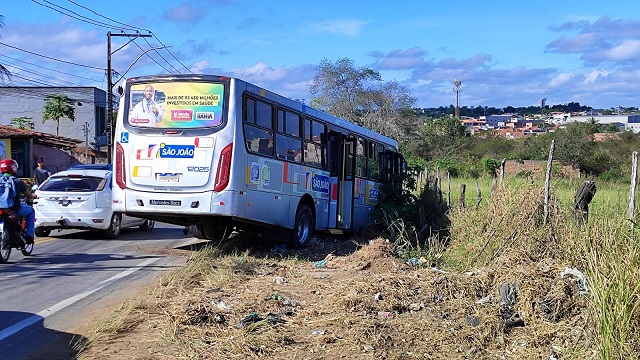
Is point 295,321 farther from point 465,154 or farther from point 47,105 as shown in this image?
point 465,154

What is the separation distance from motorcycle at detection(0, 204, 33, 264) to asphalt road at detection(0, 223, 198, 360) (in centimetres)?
25

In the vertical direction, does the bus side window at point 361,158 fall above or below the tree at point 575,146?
below

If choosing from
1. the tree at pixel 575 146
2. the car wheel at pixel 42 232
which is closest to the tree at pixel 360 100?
the tree at pixel 575 146

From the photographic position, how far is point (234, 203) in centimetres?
1122

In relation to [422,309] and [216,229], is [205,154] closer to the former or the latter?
[216,229]

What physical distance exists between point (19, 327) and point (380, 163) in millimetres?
12616

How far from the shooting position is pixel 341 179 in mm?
16234

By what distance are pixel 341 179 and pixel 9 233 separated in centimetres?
750

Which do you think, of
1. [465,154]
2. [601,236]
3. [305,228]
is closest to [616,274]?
[601,236]

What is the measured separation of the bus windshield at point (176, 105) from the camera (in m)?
11.4

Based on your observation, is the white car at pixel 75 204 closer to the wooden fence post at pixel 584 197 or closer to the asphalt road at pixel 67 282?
the asphalt road at pixel 67 282

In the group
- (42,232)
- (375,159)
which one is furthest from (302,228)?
(42,232)

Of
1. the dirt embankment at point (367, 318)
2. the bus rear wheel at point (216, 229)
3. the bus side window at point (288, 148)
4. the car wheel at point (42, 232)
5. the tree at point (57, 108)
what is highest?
the tree at point (57, 108)

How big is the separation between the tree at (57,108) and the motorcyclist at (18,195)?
40289mm
